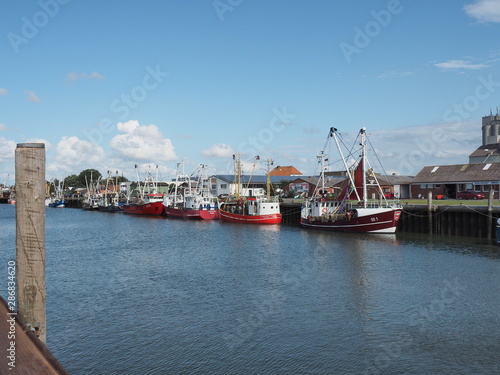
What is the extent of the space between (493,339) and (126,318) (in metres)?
14.1

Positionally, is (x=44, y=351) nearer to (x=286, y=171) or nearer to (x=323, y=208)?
(x=323, y=208)

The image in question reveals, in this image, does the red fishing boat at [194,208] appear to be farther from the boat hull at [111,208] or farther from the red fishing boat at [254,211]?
the boat hull at [111,208]

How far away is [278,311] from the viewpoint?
21047 mm

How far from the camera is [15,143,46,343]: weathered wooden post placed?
6.98 metres

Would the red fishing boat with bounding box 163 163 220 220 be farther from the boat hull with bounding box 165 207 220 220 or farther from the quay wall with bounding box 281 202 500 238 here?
the quay wall with bounding box 281 202 500 238

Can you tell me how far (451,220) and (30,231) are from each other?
4603 centimetres

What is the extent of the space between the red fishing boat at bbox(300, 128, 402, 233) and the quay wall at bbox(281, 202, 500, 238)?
239cm

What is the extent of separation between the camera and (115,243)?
160ft

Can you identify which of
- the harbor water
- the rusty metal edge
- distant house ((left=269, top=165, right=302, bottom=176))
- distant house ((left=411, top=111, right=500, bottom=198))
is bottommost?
the harbor water

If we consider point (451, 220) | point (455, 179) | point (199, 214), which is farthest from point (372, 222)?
point (199, 214)

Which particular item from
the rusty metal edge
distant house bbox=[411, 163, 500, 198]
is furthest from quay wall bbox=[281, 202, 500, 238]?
the rusty metal edge

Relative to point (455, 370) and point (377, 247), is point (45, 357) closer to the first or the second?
point (455, 370)

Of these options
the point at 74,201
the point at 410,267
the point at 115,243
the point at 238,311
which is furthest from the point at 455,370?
the point at 74,201

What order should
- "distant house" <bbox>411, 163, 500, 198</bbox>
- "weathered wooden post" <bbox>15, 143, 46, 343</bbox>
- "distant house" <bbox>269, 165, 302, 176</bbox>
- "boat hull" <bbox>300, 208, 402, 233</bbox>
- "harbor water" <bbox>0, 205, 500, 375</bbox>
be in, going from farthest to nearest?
"distant house" <bbox>269, 165, 302, 176</bbox>
"distant house" <bbox>411, 163, 500, 198</bbox>
"boat hull" <bbox>300, 208, 402, 233</bbox>
"harbor water" <bbox>0, 205, 500, 375</bbox>
"weathered wooden post" <bbox>15, 143, 46, 343</bbox>
